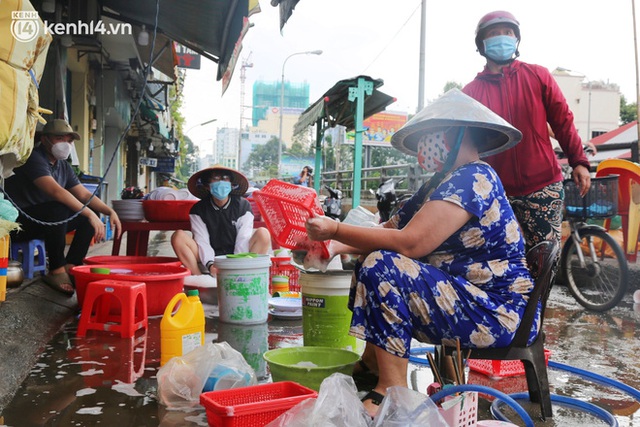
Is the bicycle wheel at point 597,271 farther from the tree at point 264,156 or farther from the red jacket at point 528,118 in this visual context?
the tree at point 264,156

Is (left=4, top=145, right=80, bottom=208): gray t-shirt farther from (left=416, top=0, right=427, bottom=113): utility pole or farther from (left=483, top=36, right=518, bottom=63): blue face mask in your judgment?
(left=416, top=0, right=427, bottom=113): utility pole

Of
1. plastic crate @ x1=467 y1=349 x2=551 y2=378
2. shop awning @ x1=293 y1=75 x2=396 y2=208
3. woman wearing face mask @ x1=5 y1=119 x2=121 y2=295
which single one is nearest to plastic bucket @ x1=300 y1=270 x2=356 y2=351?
plastic crate @ x1=467 y1=349 x2=551 y2=378

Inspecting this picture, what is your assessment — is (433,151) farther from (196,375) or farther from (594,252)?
(594,252)

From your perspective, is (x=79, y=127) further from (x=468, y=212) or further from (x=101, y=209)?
(x=468, y=212)

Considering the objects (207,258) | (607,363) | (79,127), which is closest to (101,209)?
(207,258)

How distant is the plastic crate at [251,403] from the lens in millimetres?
1938

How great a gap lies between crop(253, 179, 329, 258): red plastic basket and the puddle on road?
74 centimetres

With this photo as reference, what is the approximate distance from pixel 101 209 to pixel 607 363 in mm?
4076

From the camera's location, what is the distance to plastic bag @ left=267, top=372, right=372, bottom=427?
70.9 inches

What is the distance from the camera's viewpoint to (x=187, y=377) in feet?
8.14

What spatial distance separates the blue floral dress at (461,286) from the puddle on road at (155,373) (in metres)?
0.53

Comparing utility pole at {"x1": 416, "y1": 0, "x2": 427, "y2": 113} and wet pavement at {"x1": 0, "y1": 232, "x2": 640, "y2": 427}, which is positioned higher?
utility pole at {"x1": 416, "y1": 0, "x2": 427, "y2": 113}

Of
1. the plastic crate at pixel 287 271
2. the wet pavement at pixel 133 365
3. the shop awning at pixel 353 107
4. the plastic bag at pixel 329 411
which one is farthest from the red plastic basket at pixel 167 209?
the shop awning at pixel 353 107

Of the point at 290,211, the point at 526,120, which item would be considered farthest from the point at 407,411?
the point at 526,120
